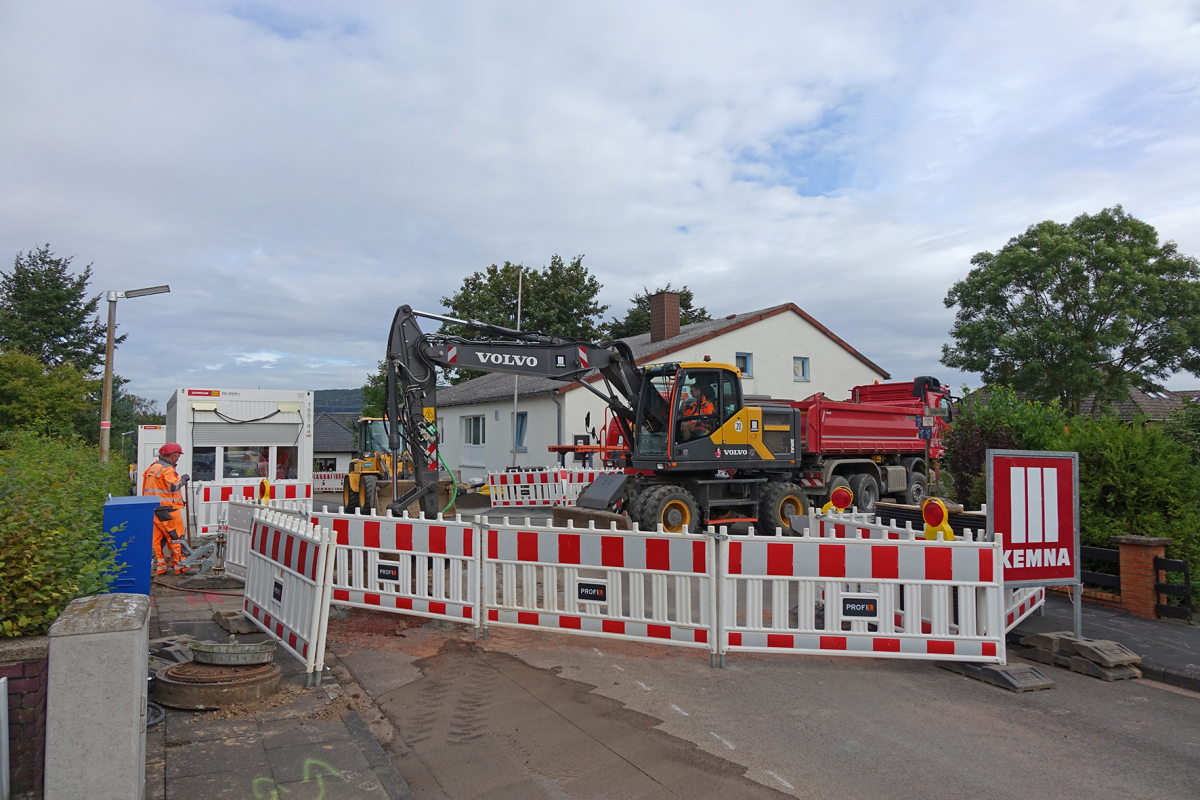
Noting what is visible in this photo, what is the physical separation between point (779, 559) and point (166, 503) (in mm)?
7979

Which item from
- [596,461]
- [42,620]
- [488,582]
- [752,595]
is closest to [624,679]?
[752,595]

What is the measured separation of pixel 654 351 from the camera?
26453 mm

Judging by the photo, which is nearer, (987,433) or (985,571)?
(985,571)

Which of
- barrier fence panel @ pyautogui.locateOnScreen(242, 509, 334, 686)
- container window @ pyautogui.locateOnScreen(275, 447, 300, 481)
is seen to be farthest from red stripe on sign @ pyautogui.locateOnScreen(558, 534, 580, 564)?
container window @ pyautogui.locateOnScreen(275, 447, 300, 481)

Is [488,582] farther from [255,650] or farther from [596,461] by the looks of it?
[596,461]

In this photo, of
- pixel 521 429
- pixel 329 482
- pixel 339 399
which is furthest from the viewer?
pixel 339 399

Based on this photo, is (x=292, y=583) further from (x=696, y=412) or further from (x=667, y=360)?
A: (x=667, y=360)

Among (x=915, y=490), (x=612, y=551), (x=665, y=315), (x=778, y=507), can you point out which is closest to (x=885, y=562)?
(x=612, y=551)

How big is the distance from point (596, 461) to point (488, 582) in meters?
15.3

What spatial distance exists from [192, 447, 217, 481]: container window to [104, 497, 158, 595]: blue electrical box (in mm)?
8419

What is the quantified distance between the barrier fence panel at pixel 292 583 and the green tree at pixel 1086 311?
25847 mm

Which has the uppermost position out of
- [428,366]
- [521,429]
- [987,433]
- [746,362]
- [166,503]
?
[746,362]

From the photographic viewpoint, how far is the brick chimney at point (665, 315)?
3122cm

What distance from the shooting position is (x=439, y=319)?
11.0 m
